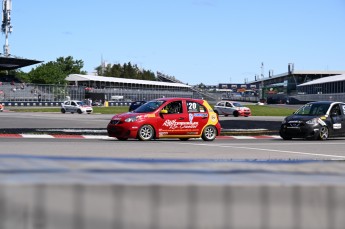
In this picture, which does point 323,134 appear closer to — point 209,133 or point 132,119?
point 209,133

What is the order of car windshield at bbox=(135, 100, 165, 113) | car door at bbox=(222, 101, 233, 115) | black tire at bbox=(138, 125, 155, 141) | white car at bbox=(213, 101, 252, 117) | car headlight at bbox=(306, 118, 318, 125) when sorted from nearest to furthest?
1. black tire at bbox=(138, 125, 155, 141)
2. car windshield at bbox=(135, 100, 165, 113)
3. car headlight at bbox=(306, 118, 318, 125)
4. white car at bbox=(213, 101, 252, 117)
5. car door at bbox=(222, 101, 233, 115)

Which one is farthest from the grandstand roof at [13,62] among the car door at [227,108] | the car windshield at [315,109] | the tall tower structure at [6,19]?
the car windshield at [315,109]

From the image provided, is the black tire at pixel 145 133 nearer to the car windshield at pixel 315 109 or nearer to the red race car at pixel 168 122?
the red race car at pixel 168 122

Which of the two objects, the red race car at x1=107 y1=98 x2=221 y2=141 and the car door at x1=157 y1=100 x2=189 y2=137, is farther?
the car door at x1=157 y1=100 x2=189 y2=137

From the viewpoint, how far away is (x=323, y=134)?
22938 millimetres

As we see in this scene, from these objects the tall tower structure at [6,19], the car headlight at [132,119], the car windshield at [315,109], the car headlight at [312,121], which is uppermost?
the tall tower structure at [6,19]

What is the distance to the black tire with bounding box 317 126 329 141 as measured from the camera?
74.9ft

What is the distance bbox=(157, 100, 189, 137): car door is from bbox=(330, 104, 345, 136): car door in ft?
18.4

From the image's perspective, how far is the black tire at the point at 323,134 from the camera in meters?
22.8

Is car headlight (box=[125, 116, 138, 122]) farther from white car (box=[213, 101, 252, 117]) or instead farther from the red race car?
white car (box=[213, 101, 252, 117])

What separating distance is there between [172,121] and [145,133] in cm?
97

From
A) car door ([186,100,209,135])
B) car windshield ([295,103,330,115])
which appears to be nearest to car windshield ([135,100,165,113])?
car door ([186,100,209,135])

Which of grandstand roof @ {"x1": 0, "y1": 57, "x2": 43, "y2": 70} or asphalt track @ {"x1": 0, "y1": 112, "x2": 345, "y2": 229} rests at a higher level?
grandstand roof @ {"x1": 0, "y1": 57, "x2": 43, "y2": 70}

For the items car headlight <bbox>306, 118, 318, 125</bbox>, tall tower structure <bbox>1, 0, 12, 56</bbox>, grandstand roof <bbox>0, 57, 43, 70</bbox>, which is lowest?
car headlight <bbox>306, 118, 318, 125</bbox>
